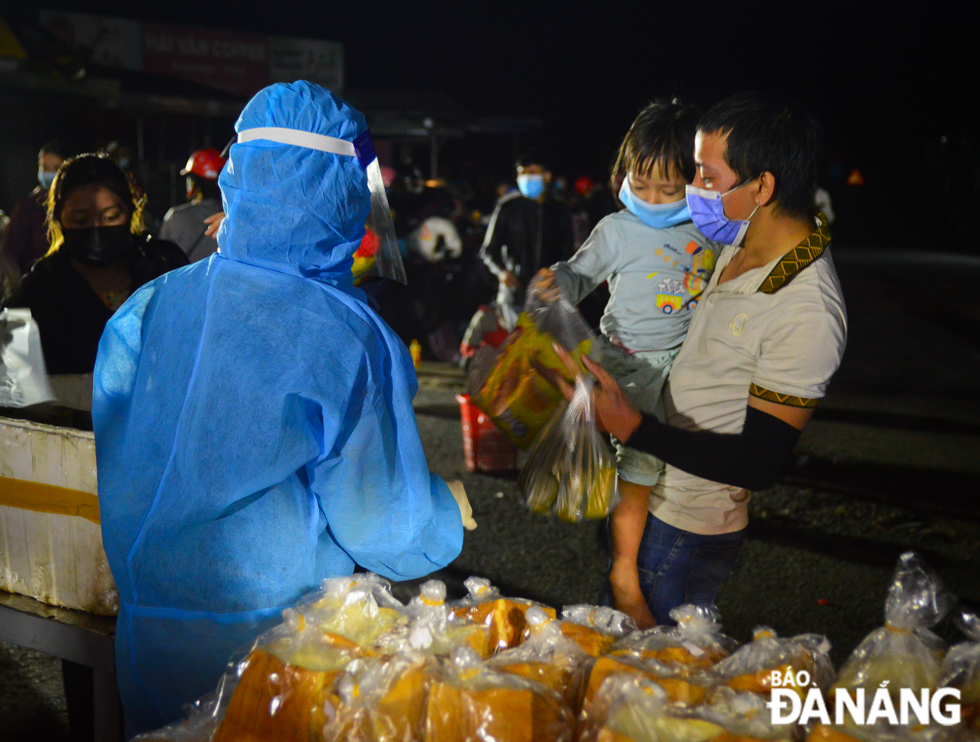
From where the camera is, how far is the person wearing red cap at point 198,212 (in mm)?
4891

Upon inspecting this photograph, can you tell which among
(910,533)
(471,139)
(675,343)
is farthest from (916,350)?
(471,139)

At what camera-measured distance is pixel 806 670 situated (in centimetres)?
135

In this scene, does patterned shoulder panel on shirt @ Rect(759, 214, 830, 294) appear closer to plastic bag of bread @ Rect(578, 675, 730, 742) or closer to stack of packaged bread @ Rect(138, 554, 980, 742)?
stack of packaged bread @ Rect(138, 554, 980, 742)

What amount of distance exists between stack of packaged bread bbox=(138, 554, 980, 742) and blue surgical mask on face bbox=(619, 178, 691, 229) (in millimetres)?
1396

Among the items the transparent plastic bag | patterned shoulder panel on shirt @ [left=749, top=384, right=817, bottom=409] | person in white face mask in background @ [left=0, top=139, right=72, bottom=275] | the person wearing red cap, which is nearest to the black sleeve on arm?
patterned shoulder panel on shirt @ [left=749, top=384, right=817, bottom=409]

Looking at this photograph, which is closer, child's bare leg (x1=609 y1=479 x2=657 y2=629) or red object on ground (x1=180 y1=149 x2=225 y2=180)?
child's bare leg (x1=609 y1=479 x2=657 y2=629)

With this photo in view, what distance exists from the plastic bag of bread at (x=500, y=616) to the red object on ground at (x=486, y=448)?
4041 mm

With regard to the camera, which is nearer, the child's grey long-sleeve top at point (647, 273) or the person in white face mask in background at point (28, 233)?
the child's grey long-sleeve top at point (647, 273)

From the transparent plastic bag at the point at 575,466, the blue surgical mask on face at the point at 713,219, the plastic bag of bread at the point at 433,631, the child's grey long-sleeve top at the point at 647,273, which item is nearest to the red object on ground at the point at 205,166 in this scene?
the child's grey long-sleeve top at the point at 647,273

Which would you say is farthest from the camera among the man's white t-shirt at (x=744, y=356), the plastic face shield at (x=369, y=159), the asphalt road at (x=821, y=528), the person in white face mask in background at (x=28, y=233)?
the person in white face mask in background at (x=28, y=233)

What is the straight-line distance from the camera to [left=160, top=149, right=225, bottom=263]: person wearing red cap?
193 inches

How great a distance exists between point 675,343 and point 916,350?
9.20 m

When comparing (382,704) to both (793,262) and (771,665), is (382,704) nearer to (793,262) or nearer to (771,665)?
(771,665)

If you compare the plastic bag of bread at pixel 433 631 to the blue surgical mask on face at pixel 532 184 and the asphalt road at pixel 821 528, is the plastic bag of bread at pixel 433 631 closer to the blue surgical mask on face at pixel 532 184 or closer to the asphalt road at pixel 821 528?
the asphalt road at pixel 821 528
